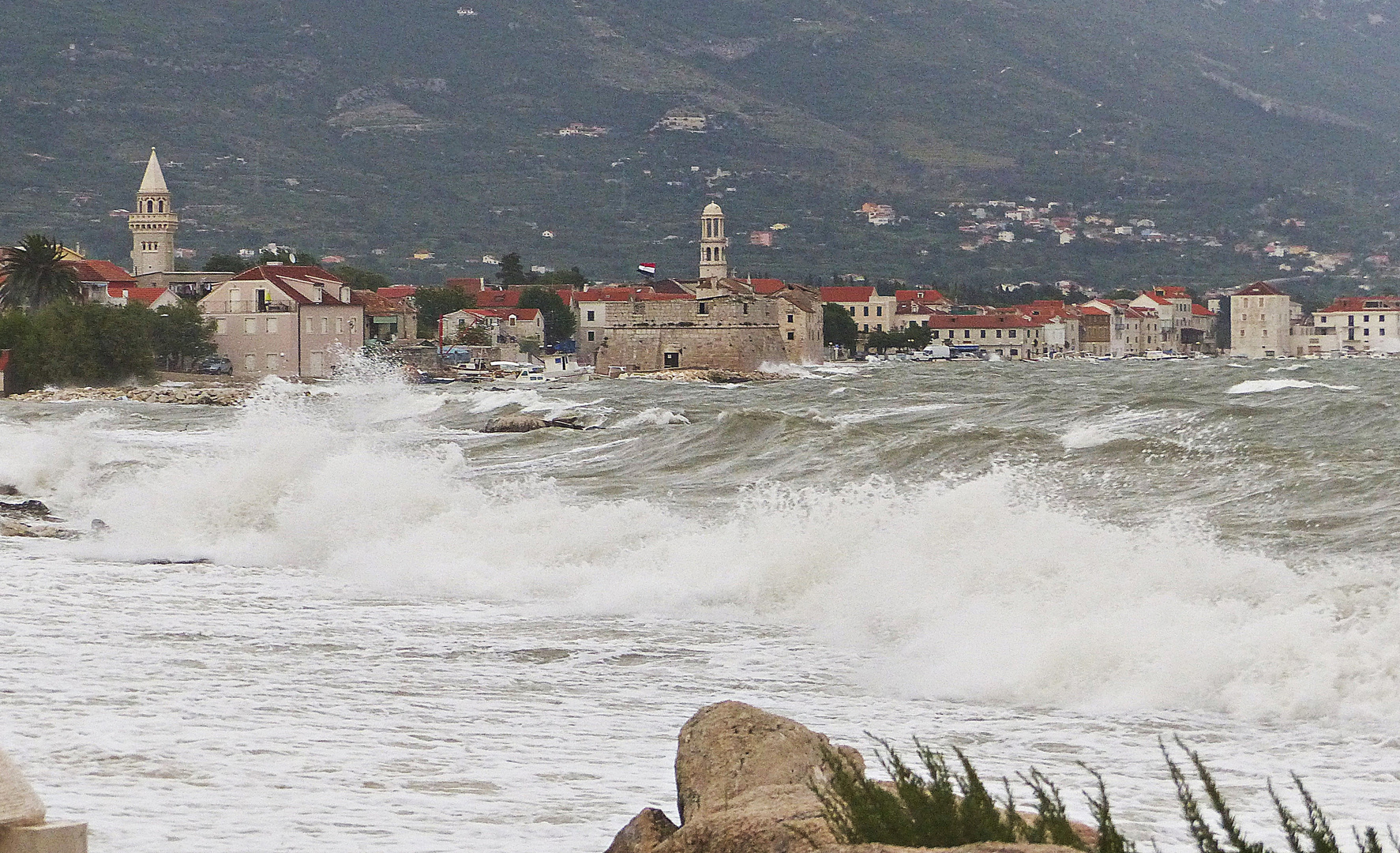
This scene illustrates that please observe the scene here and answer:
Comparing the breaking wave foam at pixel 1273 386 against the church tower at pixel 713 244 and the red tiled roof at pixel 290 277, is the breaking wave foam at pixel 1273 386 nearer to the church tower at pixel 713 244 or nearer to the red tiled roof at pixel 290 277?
the red tiled roof at pixel 290 277

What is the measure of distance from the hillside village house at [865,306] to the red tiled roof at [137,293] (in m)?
54.6

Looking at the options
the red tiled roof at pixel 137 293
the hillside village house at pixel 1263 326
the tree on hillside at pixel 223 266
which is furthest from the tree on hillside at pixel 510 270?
the hillside village house at pixel 1263 326

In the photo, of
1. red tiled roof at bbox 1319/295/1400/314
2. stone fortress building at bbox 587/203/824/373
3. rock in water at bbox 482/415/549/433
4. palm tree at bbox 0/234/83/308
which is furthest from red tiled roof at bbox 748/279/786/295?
rock in water at bbox 482/415/549/433

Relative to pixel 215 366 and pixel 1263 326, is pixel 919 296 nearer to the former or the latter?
pixel 1263 326

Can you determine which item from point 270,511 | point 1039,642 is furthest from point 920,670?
point 270,511

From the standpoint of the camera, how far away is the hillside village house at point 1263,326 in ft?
476

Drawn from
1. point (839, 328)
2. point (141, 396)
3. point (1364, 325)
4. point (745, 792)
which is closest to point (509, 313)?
point (839, 328)

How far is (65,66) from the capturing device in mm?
190000

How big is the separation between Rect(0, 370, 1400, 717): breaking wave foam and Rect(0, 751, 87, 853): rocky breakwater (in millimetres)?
5555

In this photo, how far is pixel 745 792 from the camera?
559 centimetres

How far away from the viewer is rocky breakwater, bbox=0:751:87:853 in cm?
470

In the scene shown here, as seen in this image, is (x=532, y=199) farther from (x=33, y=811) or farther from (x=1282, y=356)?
(x=33, y=811)

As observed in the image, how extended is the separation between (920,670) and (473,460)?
64.1ft

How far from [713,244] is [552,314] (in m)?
26.1
